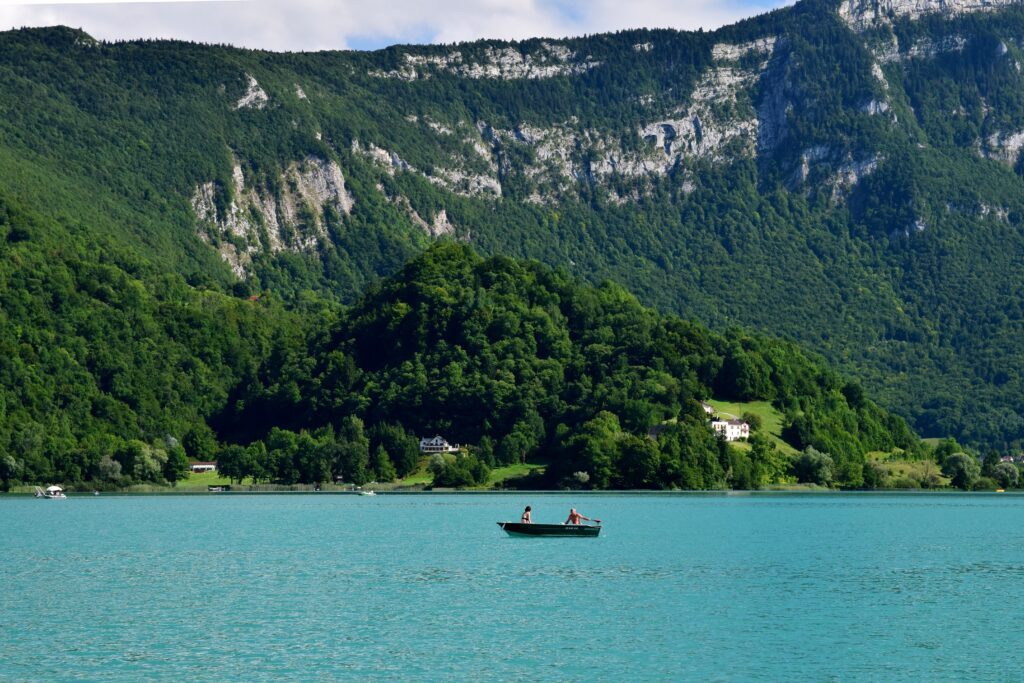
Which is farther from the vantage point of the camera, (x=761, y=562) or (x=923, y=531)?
(x=923, y=531)

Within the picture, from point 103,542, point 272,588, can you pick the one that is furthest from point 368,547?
point 272,588

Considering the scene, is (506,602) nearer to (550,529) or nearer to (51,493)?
(550,529)

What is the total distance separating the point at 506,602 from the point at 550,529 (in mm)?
41140

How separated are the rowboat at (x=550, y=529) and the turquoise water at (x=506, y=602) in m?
1.44

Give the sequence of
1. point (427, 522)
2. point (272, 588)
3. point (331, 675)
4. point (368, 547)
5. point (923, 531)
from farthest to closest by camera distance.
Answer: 1. point (427, 522)
2. point (923, 531)
3. point (368, 547)
4. point (272, 588)
5. point (331, 675)

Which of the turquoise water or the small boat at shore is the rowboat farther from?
the small boat at shore

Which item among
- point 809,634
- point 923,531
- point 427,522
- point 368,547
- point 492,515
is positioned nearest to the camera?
point 809,634

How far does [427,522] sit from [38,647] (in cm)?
7624

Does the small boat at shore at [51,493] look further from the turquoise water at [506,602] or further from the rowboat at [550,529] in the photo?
the rowboat at [550,529]

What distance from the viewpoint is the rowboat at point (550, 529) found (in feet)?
368

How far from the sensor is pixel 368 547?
103312mm

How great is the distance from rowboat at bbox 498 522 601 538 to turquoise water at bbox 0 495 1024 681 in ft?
4.73

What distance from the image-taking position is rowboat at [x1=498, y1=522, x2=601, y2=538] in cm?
11212

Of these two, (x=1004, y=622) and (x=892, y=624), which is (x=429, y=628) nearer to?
(x=892, y=624)
